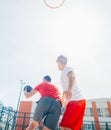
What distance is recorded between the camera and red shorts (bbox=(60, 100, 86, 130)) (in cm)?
213

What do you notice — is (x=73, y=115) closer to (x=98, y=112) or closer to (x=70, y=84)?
(x=70, y=84)

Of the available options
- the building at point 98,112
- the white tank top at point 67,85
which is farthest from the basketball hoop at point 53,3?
the building at point 98,112

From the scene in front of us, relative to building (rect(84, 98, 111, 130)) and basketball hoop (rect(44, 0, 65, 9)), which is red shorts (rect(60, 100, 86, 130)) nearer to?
basketball hoop (rect(44, 0, 65, 9))

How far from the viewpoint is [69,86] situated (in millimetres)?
2191

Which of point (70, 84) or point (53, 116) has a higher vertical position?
point (70, 84)

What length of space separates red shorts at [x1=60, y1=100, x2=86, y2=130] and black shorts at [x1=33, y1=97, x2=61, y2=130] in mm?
128

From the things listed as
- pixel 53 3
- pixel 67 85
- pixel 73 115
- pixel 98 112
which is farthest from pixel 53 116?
pixel 98 112

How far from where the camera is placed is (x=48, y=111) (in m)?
2.26

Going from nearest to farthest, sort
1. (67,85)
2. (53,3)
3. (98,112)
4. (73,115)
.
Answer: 1. (73,115)
2. (67,85)
3. (53,3)
4. (98,112)

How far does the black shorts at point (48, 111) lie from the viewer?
2188 mm

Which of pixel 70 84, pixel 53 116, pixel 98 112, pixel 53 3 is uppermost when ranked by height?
pixel 53 3

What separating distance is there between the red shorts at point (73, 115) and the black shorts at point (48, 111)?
0.13 meters

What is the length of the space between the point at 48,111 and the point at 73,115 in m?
0.39

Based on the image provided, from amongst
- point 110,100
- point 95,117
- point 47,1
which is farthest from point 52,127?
point 110,100
